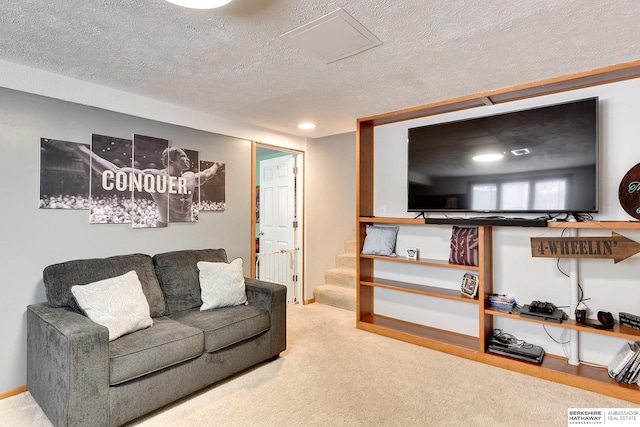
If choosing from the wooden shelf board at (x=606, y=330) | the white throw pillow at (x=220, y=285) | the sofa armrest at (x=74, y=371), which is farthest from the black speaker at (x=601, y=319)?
the sofa armrest at (x=74, y=371)

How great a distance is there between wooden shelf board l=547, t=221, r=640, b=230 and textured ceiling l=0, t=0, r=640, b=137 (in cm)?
109

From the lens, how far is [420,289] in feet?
11.1

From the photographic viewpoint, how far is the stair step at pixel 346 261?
16.0 ft

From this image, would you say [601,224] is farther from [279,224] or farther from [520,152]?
[279,224]

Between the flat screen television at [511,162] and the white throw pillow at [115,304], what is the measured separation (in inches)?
98.4

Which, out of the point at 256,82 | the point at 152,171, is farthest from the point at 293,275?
the point at 256,82

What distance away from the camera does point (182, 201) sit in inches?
128

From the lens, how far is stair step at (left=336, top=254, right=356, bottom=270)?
4.87 m

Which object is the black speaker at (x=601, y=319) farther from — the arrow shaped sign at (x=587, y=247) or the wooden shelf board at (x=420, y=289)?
the wooden shelf board at (x=420, y=289)

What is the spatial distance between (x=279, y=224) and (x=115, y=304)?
106 inches

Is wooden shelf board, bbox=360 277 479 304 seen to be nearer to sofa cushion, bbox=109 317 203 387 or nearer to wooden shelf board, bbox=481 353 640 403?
wooden shelf board, bbox=481 353 640 403

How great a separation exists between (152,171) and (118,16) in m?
1.54

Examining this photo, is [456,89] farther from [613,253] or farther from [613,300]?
[613,300]

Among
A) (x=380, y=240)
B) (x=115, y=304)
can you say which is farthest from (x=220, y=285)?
(x=380, y=240)
